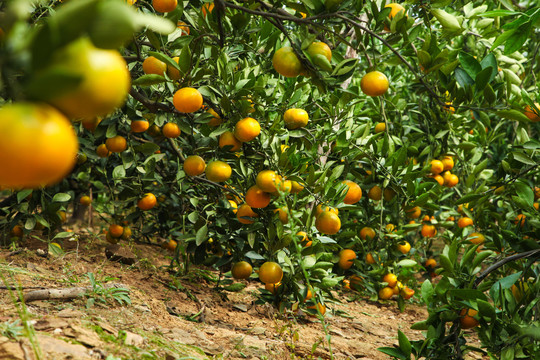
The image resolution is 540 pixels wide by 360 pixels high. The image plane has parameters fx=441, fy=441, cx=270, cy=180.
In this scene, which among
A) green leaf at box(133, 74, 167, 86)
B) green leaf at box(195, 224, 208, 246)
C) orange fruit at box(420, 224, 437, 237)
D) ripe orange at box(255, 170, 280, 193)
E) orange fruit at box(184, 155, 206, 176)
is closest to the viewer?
green leaf at box(133, 74, 167, 86)

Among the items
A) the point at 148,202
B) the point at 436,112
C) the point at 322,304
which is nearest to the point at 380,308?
the point at 322,304

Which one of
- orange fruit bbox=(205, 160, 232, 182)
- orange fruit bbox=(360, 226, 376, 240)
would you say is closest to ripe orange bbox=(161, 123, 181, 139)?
orange fruit bbox=(205, 160, 232, 182)

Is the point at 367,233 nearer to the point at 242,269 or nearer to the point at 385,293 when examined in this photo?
the point at 385,293

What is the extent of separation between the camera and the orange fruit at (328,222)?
195cm

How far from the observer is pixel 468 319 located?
1.77m

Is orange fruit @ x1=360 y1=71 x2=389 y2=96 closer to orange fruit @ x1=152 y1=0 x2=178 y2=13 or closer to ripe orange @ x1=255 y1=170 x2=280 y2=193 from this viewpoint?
ripe orange @ x1=255 y1=170 x2=280 y2=193

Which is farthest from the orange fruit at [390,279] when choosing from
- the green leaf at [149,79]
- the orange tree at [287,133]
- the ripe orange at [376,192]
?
the green leaf at [149,79]

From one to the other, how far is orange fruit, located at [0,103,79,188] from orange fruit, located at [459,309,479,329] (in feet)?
5.54

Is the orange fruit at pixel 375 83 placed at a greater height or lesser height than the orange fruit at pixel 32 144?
greater

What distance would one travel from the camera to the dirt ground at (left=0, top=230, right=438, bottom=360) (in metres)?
1.33

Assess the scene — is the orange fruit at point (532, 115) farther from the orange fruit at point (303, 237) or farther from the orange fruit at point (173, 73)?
the orange fruit at point (173, 73)

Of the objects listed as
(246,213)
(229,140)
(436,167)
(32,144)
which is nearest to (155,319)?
(246,213)

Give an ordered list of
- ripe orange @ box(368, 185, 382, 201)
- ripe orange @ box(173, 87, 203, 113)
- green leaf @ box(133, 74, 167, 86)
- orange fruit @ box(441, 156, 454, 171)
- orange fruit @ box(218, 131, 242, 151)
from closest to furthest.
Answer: green leaf @ box(133, 74, 167, 86) < ripe orange @ box(173, 87, 203, 113) < orange fruit @ box(218, 131, 242, 151) < ripe orange @ box(368, 185, 382, 201) < orange fruit @ box(441, 156, 454, 171)

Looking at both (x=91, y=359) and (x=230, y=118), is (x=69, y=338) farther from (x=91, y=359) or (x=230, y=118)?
(x=230, y=118)
